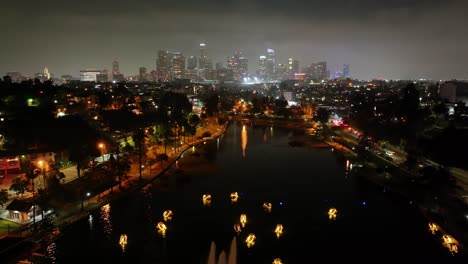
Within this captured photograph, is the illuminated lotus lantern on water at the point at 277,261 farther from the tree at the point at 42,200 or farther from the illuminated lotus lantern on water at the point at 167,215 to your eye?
the tree at the point at 42,200

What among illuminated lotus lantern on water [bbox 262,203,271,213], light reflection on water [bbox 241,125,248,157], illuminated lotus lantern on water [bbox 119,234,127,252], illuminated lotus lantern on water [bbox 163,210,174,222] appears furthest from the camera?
light reflection on water [bbox 241,125,248,157]

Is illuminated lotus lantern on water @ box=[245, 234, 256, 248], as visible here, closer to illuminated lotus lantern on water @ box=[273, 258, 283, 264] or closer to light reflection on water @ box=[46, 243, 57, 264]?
illuminated lotus lantern on water @ box=[273, 258, 283, 264]

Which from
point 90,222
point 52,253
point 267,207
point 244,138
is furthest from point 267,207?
point 244,138

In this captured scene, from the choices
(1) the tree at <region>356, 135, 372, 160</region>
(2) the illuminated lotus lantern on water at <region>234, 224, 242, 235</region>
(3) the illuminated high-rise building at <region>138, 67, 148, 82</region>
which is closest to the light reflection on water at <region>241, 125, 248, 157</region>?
(1) the tree at <region>356, 135, 372, 160</region>

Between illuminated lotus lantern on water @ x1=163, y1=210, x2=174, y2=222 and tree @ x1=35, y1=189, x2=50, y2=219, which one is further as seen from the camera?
illuminated lotus lantern on water @ x1=163, y1=210, x2=174, y2=222

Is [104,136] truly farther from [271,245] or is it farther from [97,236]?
[271,245]

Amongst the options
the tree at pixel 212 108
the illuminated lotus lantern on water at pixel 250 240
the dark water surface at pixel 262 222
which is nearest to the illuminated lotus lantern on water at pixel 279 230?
the dark water surface at pixel 262 222

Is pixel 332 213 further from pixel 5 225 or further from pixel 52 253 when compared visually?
pixel 5 225
